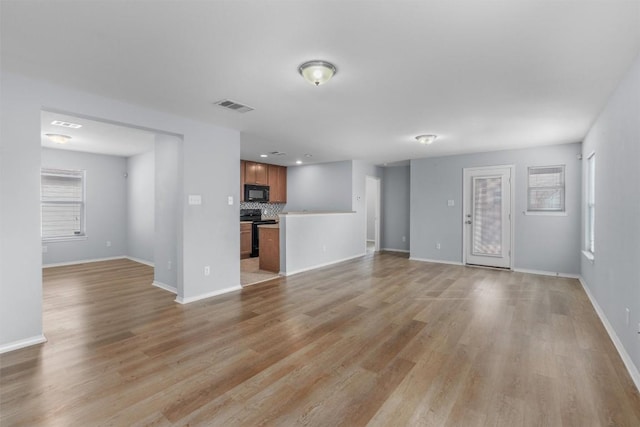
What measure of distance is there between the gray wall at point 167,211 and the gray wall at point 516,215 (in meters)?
5.19

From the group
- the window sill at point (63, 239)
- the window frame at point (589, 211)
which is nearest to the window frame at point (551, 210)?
the window frame at point (589, 211)

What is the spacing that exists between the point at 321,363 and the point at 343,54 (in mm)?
2489

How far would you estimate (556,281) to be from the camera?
519 cm

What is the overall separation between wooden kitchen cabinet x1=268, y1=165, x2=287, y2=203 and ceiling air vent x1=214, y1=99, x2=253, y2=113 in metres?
4.75

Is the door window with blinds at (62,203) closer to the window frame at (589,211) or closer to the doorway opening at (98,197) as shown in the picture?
the doorway opening at (98,197)

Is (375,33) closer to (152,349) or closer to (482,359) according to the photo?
(482,359)

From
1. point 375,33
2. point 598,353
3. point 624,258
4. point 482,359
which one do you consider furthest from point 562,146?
point 375,33

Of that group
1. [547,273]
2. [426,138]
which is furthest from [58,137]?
[547,273]

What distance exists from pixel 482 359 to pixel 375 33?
2.71 meters

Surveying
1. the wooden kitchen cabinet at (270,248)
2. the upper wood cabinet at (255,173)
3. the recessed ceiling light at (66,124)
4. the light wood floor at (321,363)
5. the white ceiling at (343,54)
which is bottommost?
the light wood floor at (321,363)

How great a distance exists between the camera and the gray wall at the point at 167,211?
4480mm

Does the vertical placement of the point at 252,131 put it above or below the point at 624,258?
above

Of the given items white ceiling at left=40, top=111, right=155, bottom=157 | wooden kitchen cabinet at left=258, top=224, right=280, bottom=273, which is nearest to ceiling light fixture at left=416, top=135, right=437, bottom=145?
wooden kitchen cabinet at left=258, top=224, right=280, bottom=273

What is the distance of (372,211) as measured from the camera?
11.0 metres
